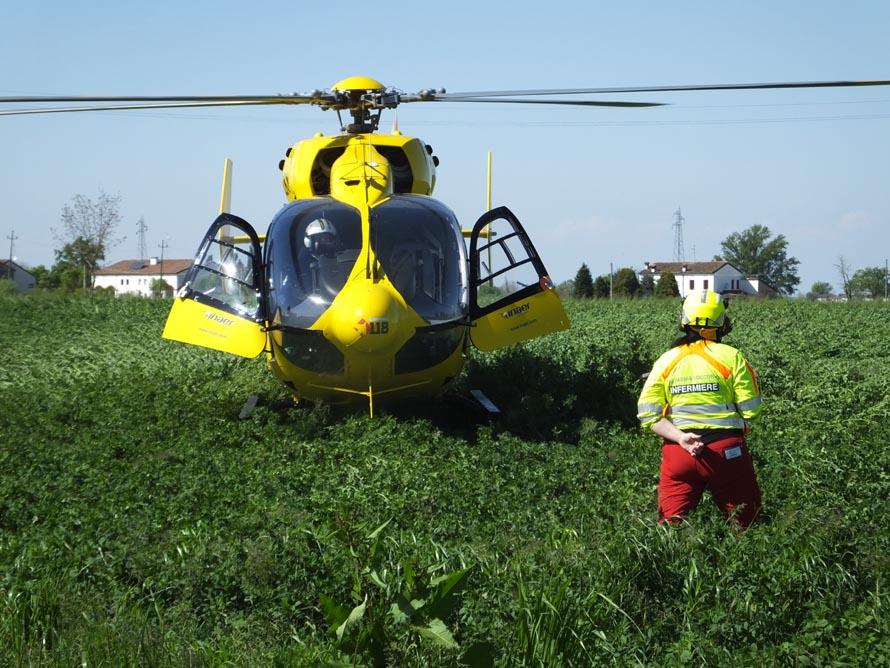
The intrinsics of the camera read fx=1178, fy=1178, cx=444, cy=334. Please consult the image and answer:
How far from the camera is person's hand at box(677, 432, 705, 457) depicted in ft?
24.7

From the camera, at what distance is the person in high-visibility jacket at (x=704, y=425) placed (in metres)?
7.61

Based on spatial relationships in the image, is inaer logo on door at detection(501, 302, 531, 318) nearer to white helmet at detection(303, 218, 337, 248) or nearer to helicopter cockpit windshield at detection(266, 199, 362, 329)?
helicopter cockpit windshield at detection(266, 199, 362, 329)

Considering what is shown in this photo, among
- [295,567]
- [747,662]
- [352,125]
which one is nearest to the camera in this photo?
[747,662]

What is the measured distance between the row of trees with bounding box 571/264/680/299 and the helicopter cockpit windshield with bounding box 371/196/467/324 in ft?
119

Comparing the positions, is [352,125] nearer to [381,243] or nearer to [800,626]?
[381,243]

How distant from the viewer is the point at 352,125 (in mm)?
13844

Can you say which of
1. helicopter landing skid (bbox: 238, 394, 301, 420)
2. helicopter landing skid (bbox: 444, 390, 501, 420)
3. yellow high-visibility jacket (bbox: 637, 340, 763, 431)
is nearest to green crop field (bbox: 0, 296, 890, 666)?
helicopter landing skid (bbox: 238, 394, 301, 420)

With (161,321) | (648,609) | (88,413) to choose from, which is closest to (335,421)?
(88,413)

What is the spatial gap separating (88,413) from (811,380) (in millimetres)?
8586

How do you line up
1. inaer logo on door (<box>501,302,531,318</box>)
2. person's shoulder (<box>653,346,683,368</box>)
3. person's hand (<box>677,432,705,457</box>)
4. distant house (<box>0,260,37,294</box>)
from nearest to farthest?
person's hand (<box>677,432,705,457</box>), person's shoulder (<box>653,346,683,368</box>), inaer logo on door (<box>501,302,531,318</box>), distant house (<box>0,260,37,294</box>)

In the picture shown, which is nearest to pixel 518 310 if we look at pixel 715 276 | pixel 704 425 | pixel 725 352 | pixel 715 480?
pixel 725 352

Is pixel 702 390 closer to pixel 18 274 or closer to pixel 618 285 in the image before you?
pixel 618 285

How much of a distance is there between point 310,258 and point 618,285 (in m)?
56.0

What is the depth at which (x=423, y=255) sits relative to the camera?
39.7ft
